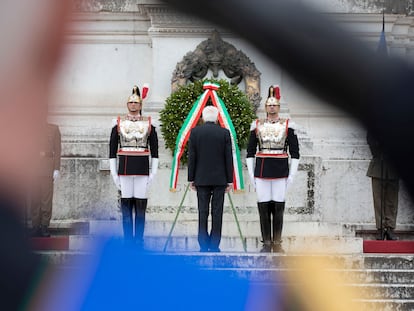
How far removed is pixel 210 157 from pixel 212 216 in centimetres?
62

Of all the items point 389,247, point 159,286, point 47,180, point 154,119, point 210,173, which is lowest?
point 389,247

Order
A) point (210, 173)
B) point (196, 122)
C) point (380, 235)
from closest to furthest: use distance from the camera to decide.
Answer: point (210, 173)
point (196, 122)
point (380, 235)

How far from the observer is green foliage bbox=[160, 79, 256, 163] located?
10.5 m

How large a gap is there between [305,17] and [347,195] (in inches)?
417

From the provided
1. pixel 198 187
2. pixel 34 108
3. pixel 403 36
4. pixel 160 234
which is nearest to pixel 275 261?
pixel 198 187

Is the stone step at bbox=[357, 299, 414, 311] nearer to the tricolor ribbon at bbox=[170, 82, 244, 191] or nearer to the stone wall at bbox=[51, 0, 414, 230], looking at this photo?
the tricolor ribbon at bbox=[170, 82, 244, 191]

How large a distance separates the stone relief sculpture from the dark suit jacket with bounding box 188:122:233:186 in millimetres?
4343

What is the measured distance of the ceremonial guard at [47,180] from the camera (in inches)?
362

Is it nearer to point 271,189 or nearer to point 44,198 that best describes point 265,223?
point 271,189

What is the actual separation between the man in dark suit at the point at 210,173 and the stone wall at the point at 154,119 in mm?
2901

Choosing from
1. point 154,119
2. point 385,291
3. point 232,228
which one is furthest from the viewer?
point 154,119

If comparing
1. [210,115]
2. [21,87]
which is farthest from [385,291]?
[21,87]

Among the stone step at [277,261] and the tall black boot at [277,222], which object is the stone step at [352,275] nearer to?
the stone step at [277,261]

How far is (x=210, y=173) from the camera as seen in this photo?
278 inches
